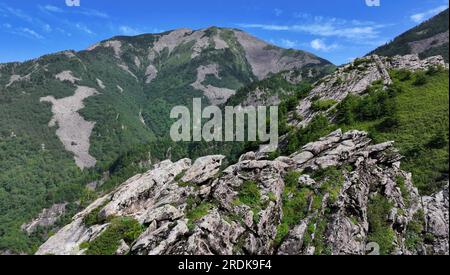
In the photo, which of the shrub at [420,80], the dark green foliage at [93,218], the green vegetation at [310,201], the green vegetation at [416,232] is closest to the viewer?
the green vegetation at [310,201]

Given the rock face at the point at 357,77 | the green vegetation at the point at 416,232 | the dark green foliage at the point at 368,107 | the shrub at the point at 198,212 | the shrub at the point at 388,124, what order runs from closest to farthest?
the shrub at the point at 198,212 < the green vegetation at the point at 416,232 < the shrub at the point at 388,124 < the dark green foliage at the point at 368,107 < the rock face at the point at 357,77

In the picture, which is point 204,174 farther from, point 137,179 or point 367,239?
point 367,239

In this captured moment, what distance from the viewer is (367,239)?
4434cm

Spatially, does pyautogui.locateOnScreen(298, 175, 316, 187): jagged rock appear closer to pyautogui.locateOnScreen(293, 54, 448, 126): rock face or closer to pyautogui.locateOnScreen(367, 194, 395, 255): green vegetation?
pyautogui.locateOnScreen(367, 194, 395, 255): green vegetation

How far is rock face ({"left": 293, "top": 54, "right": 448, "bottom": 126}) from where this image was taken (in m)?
93.3

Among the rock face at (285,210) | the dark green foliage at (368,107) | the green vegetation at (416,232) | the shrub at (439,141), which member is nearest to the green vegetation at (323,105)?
the dark green foliage at (368,107)

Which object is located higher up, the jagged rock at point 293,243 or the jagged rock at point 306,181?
the jagged rock at point 306,181

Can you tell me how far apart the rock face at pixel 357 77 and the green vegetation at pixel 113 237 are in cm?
5363

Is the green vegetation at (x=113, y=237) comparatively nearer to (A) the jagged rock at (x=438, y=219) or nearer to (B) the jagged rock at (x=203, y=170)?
(B) the jagged rock at (x=203, y=170)

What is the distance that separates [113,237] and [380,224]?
1209 inches

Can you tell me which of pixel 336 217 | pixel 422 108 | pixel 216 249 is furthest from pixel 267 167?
pixel 422 108

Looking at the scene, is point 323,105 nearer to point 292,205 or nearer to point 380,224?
point 380,224

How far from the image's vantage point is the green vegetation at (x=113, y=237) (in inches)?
1592

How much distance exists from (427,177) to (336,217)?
17267 millimetres
